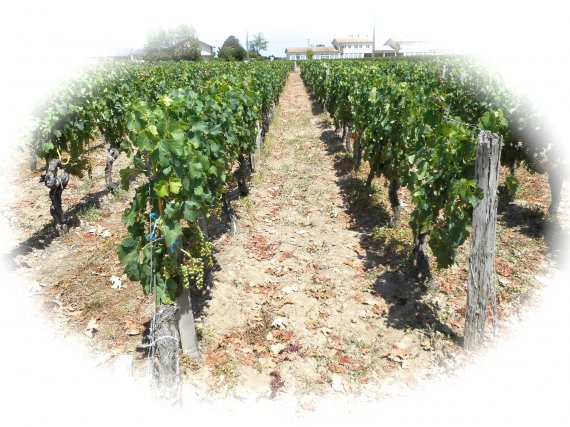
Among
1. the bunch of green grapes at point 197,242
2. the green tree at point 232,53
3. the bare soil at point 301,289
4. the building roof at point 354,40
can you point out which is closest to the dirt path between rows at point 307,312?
the bare soil at point 301,289

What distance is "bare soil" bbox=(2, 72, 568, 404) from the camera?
462 centimetres

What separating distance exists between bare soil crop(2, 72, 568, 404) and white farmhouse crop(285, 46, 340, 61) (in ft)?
376

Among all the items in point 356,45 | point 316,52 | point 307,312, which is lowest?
point 307,312

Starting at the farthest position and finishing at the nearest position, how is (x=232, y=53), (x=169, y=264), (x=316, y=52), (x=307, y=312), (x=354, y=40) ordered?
(x=354, y=40) → (x=316, y=52) → (x=232, y=53) → (x=307, y=312) → (x=169, y=264)

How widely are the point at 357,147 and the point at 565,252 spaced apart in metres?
5.42

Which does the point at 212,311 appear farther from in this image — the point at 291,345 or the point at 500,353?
the point at 500,353

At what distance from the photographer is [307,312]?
5.58 m

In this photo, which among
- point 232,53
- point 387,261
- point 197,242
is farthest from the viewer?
point 232,53

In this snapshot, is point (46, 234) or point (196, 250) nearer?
point (196, 250)

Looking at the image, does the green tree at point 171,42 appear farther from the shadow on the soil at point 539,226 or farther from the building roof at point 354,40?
the shadow on the soil at point 539,226

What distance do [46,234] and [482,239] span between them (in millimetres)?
8195

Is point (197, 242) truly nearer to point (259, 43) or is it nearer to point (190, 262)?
point (190, 262)

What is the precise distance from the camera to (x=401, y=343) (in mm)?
4930

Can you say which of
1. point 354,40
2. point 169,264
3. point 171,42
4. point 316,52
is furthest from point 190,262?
point 354,40
